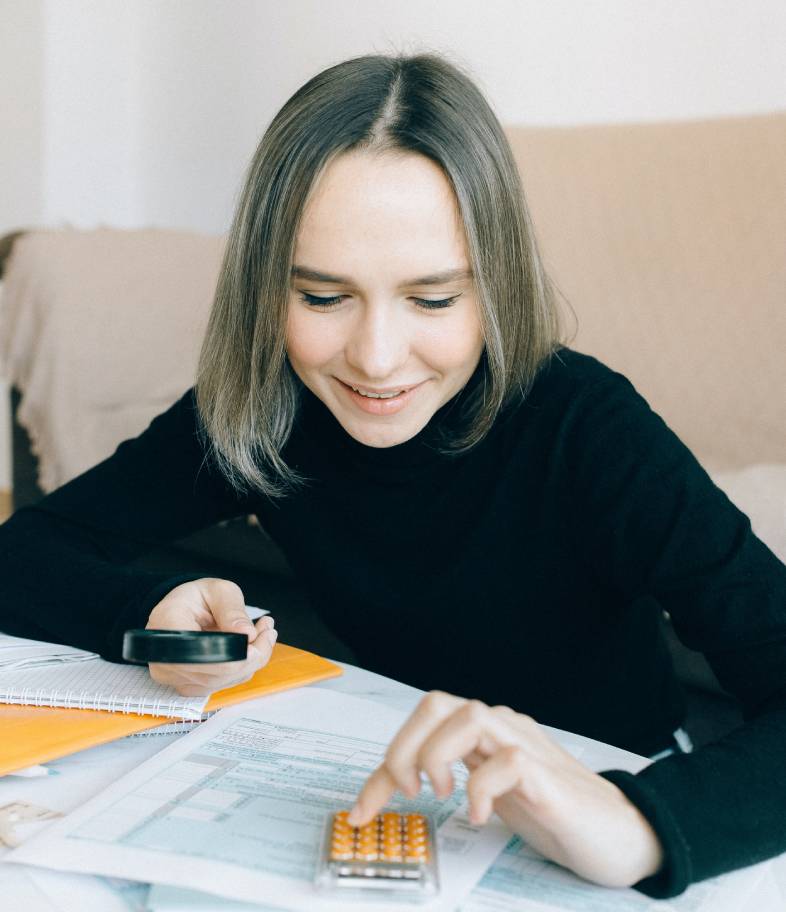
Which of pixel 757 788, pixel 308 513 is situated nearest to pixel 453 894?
pixel 757 788

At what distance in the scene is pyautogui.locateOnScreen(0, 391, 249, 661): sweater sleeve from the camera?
0.98 metres

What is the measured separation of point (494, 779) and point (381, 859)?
0.07 meters

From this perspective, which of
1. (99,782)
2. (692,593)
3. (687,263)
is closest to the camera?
(99,782)

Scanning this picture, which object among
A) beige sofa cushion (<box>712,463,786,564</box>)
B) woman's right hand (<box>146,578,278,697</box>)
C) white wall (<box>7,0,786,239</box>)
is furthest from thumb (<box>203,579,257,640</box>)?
white wall (<box>7,0,786,239</box>)

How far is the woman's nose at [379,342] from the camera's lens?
798 mm

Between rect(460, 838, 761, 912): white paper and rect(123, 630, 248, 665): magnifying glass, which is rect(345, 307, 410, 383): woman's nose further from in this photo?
rect(460, 838, 761, 912): white paper

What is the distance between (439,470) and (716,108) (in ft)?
5.29

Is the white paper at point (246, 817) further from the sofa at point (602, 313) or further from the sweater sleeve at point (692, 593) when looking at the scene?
the sofa at point (602, 313)

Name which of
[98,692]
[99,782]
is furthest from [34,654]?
[99,782]

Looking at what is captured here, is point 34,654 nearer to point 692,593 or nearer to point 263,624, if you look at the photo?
point 263,624

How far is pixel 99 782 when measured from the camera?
66cm

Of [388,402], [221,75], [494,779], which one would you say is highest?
[221,75]

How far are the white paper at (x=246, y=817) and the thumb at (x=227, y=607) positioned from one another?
0.34 feet

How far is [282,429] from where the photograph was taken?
1.05 metres
